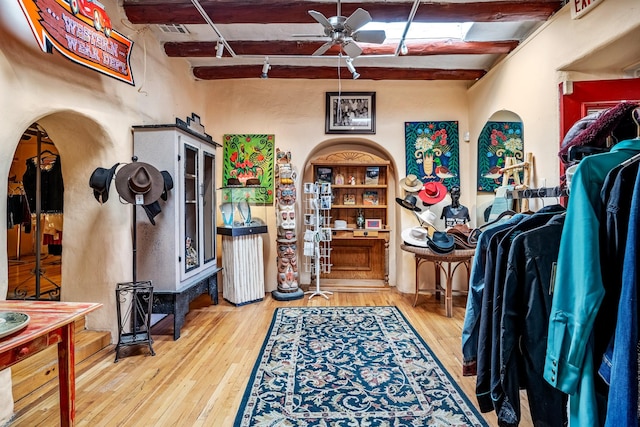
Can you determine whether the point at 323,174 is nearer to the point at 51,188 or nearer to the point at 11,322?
the point at 51,188

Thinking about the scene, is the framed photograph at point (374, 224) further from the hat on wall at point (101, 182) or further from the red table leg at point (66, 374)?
the red table leg at point (66, 374)

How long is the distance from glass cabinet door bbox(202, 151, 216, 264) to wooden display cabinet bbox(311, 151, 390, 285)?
1.73m

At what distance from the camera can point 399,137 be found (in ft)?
15.1

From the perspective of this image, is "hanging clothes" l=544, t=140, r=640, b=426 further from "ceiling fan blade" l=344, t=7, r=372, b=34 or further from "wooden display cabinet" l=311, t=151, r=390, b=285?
"wooden display cabinet" l=311, t=151, r=390, b=285

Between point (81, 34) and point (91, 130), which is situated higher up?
point (81, 34)

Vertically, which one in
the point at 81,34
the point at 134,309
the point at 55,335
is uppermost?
the point at 81,34

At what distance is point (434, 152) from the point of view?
14.9 ft

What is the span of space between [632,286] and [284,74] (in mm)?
4175

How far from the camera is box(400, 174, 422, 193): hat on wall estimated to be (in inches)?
173

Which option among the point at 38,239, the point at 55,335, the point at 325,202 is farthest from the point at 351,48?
the point at 38,239

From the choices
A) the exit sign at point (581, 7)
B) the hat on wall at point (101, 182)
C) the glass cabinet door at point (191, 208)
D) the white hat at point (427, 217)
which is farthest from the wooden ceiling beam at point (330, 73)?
the hat on wall at point (101, 182)

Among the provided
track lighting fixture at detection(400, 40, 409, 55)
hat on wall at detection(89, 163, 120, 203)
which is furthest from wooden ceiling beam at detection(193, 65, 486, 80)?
hat on wall at detection(89, 163, 120, 203)

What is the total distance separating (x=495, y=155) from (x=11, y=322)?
4.41 metres

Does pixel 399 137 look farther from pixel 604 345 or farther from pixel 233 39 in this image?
pixel 604 345
